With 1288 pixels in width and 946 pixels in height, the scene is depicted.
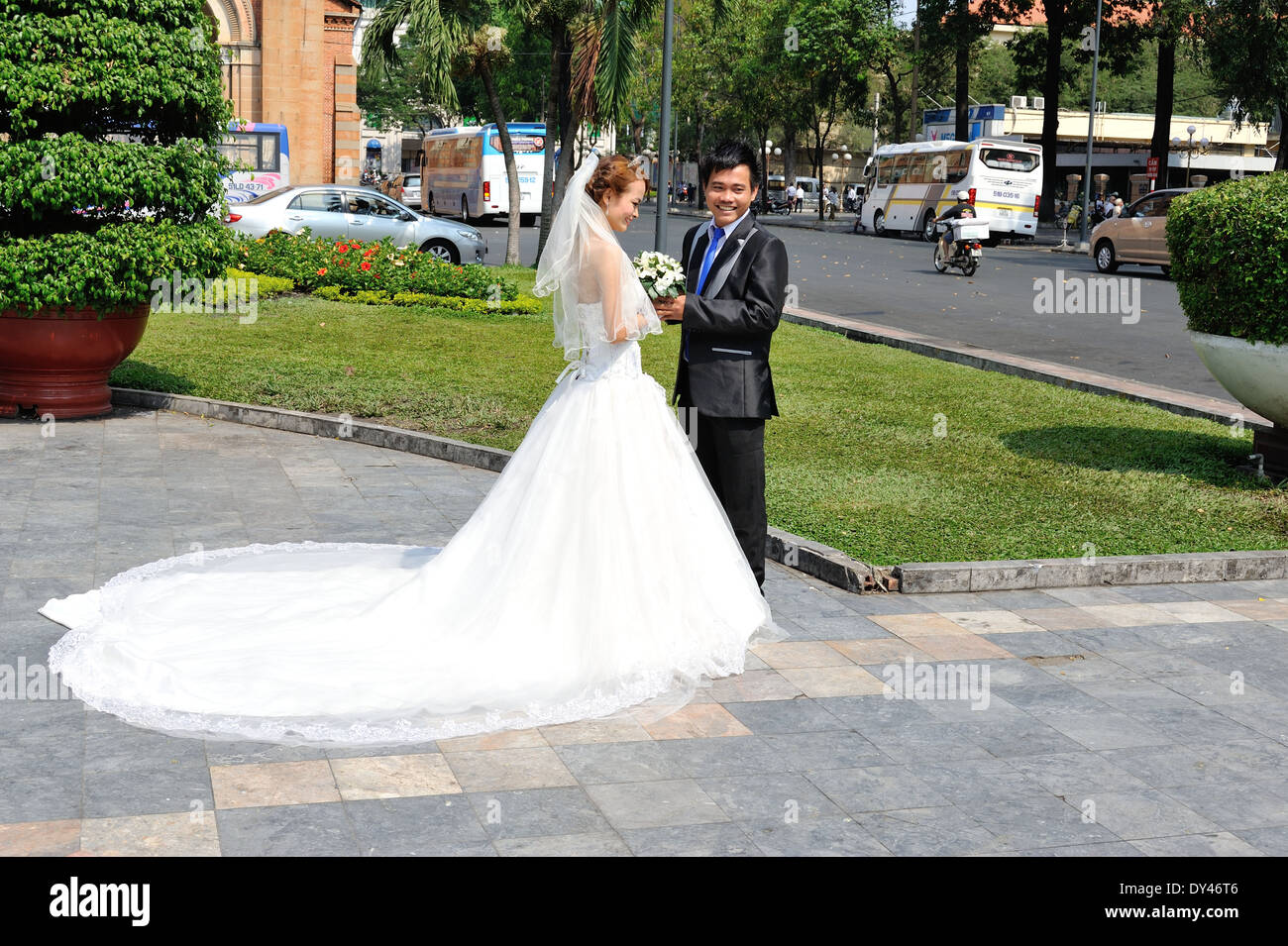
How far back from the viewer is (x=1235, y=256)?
8.66m

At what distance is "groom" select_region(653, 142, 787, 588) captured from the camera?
5816mm

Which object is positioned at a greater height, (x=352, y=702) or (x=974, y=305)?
(x=974, y=305)

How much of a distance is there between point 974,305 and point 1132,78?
7021 centimetres

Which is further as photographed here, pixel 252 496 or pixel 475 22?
pixel 475 22

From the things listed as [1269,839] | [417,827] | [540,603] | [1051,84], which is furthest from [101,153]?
[1051,84]

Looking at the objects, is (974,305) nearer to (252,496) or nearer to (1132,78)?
(252,496)

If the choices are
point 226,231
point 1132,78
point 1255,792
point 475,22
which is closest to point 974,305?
point 475,22

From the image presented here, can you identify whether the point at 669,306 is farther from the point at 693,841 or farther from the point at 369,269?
the point at 369,269

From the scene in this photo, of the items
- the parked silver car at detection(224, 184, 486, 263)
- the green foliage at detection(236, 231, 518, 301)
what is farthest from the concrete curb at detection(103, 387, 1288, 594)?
the parked silver car at detection(224, 184, 486, 263)

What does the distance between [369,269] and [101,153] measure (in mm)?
7920

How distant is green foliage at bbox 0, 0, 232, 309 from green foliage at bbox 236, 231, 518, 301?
7.01 meters

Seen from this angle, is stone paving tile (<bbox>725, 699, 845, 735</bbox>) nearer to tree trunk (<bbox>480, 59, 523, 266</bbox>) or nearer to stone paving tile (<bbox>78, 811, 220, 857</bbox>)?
stone paving tile (<bbox>78, 811, 220, 857</bbox>)

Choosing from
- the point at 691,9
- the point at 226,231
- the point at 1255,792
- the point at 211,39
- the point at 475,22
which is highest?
the point at 691,9

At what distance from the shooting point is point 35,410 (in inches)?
404
